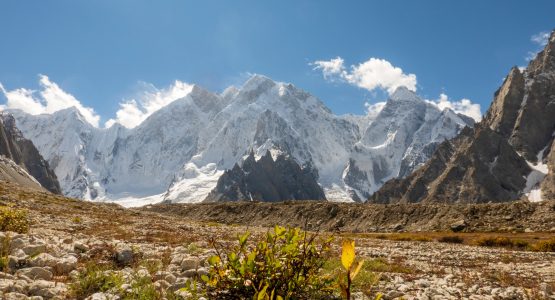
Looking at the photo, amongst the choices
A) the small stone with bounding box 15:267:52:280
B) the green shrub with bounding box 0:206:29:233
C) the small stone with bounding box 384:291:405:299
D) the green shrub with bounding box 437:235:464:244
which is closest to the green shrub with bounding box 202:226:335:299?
the small stone with bounding box 384:291:405:299

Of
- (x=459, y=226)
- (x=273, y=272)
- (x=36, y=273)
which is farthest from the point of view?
(x=459, y=226)

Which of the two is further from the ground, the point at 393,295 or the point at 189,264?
the point at 189,264

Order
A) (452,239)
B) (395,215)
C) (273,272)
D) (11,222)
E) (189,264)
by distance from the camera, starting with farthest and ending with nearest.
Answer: (395,215)
(452,239)
(11,222)
(189,264)
(273,272)

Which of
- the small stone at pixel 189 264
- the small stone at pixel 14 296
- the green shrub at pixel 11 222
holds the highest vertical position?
the green shrub at pixel 11 222

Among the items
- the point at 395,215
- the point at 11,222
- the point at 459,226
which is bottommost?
the point at 459,226

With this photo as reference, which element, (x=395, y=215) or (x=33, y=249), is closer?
(x=33, y=249)

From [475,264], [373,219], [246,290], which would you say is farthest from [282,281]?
[373,219]

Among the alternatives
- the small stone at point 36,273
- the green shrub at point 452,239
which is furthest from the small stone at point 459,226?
the small stone at point 36,273

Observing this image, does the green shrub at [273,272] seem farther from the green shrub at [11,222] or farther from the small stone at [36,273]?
the green shrub at [11,222]

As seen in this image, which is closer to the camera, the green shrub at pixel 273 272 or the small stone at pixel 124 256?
the green shrub at pixel 273 272

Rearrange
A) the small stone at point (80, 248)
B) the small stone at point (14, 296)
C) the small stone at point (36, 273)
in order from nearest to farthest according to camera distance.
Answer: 1. the small stone at point (14, 296)
2. the small stone at point (36, 273)
3. the small stone at point (80, 248)

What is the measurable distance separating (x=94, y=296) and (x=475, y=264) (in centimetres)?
1826

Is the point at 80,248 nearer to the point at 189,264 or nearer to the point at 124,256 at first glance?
the point at 124,256

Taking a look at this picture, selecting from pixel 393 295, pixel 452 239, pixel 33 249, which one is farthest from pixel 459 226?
pixel 33 249
